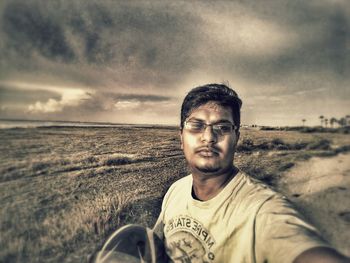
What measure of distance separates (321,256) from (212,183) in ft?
3.14

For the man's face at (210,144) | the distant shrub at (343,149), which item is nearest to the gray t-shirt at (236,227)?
the man's face at (210,144)

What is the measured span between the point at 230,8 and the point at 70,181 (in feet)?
8.94

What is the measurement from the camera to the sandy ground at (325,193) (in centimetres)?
289

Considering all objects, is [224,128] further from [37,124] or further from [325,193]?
[37,124]

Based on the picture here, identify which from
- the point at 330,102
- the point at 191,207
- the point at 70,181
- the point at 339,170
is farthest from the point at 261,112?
the point at 70,181

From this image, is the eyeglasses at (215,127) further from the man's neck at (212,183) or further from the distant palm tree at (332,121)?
the distant palm tree at (332,121)

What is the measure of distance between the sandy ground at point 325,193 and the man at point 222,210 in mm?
1385

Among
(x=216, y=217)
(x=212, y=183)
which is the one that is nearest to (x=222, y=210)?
(x=216, y=217)

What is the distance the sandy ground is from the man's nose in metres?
1.52

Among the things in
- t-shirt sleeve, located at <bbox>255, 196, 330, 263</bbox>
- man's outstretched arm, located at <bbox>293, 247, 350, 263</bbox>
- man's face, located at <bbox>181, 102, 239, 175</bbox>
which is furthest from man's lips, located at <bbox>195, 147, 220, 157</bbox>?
man's outstretched arm, located at <bbox>293, 247, 350, 263</bbox>

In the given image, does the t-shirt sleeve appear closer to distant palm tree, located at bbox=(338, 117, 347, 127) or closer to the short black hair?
the short black hair

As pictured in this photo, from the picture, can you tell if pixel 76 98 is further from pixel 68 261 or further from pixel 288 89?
pixel 288 89

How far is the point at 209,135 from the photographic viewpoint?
89.3 inches

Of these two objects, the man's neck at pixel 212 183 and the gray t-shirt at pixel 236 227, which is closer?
the gray t-shirt at pixel 236 227
